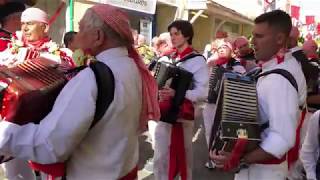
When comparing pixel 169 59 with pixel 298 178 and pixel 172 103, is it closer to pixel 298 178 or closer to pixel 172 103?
pixel 172 103

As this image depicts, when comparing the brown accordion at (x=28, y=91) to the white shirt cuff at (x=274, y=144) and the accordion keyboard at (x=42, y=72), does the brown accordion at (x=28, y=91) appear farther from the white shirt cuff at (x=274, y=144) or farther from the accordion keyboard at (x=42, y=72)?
the white shirt cuff at (x=274, y=144)

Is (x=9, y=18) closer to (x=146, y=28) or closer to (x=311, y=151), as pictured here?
(x=311, y=151)

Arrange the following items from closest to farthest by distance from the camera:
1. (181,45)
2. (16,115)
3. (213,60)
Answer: (16,115) < (181,45) < (213,60)

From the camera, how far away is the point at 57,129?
74.7 inches

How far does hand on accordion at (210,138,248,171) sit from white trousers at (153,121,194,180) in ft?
6.95

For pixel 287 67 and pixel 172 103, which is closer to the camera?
pixel 287 67

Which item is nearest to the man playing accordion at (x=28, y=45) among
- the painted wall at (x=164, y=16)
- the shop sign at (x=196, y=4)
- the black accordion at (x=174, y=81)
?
the black accordion at (x=174, y=81)

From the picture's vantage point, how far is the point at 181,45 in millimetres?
4613

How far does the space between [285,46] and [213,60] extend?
3603mm

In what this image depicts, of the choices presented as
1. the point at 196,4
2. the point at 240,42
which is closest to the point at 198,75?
the point at 240,42

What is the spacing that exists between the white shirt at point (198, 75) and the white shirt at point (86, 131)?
200 cm

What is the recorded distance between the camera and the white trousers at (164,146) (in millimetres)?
4516

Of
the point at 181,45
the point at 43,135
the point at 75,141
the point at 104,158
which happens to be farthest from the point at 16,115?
the point at 181,45

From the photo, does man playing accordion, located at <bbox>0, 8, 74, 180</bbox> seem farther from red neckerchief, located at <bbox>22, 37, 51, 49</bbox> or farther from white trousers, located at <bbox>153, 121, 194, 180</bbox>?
white trousers, located at <bbox>153, 121, 194, 180</bbox>
